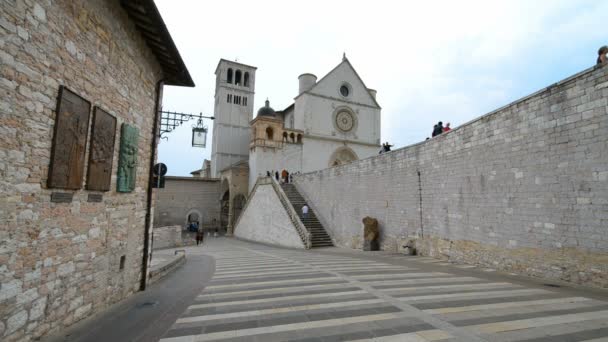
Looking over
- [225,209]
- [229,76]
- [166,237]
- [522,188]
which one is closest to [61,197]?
[522,188]

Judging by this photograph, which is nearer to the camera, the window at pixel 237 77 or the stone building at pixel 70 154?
the stone building at pixel 70 154

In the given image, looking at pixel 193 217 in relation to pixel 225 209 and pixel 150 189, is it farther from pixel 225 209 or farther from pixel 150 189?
pixel 150 189

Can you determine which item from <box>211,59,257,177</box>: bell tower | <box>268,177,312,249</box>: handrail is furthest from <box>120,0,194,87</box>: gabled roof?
<box>211,59,257,177</box>: bell tower

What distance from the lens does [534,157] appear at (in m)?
7.77

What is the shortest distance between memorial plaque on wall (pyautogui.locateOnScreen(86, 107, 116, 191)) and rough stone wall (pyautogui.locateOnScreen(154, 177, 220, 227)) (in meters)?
28.1

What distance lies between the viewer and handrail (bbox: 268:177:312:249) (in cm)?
1653

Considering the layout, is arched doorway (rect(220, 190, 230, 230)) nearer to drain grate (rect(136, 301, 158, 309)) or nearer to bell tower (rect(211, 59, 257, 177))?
bell tower (rect(211, 59, 257, 177))

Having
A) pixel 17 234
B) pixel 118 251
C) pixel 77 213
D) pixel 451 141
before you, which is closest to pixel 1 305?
pixel 17 234

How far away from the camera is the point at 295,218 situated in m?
18.1

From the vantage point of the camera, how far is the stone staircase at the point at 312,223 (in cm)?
1748

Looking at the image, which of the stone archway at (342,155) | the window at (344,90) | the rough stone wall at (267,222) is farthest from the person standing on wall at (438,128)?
the window at (344,90)

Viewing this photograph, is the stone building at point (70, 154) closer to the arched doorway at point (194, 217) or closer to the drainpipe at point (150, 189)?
the drainpipe at point (150, 189)

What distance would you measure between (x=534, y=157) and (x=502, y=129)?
51.8 inches

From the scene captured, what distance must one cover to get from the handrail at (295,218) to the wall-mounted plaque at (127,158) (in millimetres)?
11711
